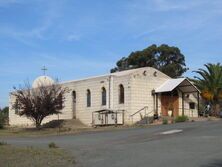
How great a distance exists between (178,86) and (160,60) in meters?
34.5

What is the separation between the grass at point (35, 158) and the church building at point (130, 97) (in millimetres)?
24698

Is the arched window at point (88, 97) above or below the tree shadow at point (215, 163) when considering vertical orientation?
above

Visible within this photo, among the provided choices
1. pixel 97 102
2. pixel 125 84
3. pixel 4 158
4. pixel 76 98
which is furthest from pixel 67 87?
pixel 4 158

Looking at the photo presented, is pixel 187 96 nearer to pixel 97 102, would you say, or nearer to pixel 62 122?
pixel 97 102

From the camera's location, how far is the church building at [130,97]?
43.7m

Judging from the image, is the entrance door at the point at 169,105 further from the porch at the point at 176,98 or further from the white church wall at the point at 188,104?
the white church wall at the point at 188,104

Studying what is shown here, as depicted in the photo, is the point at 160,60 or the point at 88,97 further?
the point at 160,60

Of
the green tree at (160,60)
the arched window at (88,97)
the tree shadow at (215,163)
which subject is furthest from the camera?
the green tree at (160,60)

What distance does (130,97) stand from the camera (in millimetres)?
43250

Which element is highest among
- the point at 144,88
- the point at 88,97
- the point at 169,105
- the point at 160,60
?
the point at 160,60

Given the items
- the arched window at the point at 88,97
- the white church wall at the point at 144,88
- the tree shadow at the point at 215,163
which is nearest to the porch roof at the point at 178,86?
the white church wall at the point at 144,88

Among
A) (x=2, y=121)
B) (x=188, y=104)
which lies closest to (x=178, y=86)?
(x=188, y=104)

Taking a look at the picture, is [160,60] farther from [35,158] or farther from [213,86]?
[35,158]

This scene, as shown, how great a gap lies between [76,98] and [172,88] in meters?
10.7
